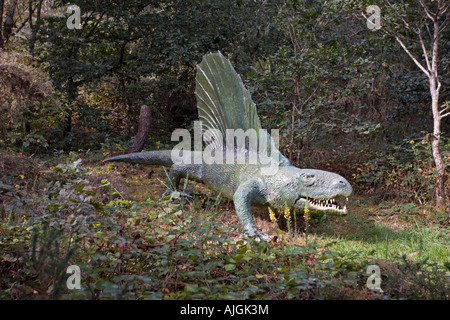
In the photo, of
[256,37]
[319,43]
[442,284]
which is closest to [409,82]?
[319,43]

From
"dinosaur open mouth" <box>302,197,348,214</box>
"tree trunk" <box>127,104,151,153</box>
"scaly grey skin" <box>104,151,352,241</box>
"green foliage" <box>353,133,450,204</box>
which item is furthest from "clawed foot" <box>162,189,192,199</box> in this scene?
"green foliage" <box>353,133,450,204</box>

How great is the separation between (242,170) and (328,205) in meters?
1.06

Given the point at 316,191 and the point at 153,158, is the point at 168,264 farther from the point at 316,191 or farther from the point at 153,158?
the point at 153,158

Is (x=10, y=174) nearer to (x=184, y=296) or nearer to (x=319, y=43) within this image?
(x=184, y=296)

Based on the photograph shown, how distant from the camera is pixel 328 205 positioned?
420 cm

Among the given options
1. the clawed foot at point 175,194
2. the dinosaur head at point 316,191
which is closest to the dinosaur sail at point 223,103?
the dinosaur head at point 316,191

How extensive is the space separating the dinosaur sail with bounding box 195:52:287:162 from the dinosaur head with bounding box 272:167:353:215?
0.42 meters

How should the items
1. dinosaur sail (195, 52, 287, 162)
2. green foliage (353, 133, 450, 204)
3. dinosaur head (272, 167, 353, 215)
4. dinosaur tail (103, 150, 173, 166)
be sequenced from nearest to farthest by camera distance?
dinosaur head (272, 167, 353, 215), dinosaur sail (195, 52, 287, 162), dinosaur tail (103, 150, 173, 166), green foliage (353, 133, 450, 204)

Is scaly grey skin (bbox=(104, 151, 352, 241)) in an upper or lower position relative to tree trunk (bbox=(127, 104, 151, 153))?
lower

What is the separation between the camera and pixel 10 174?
5.89m

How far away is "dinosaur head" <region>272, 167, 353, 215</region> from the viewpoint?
4.12m

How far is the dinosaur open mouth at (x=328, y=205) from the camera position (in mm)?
4176

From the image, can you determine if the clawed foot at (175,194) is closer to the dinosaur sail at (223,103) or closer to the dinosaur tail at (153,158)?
the dinosaur tail at (153,158)

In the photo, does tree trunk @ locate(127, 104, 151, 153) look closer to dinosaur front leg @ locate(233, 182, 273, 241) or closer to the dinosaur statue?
the dinosaur statue
